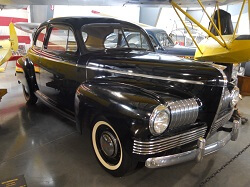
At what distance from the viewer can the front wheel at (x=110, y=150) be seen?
6.25 feet

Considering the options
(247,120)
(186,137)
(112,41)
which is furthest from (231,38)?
(186,137)

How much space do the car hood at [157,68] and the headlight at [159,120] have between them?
0.50 m

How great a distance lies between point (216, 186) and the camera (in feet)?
6.67

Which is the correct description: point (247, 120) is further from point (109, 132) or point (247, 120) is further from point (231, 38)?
point (109, 132)

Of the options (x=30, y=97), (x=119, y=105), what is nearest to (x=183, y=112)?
(x=119, y=105)

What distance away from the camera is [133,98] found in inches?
70.1

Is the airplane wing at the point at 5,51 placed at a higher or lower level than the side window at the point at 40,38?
lower

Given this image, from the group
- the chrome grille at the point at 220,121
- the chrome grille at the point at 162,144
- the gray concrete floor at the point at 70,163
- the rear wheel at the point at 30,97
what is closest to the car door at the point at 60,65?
the gray concrete floor at the point at 70,163

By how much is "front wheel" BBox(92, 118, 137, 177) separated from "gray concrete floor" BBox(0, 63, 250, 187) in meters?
0.13

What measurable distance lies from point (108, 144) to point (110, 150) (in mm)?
60

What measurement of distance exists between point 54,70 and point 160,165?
2.02 meters

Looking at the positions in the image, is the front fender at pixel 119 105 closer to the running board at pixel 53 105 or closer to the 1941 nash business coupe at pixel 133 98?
the 1941 nash business coupe at pixel 133 98

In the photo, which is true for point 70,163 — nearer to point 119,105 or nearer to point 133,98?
point 119,105

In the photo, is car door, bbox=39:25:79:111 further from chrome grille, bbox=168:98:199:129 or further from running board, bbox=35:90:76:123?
chrome grille, bbox=168:98:199:129
